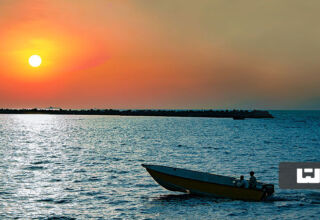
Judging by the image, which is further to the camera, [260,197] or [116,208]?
[260,197]

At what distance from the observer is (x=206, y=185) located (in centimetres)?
2478

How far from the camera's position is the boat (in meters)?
24.1

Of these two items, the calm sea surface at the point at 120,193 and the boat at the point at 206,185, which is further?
the boat at the point at 206,185

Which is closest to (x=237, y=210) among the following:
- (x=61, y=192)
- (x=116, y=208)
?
(x=116, y=208)

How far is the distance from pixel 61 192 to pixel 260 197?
13.7m

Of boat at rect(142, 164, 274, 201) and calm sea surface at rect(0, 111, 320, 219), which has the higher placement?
boat at rect(142, 164, 274, 201)

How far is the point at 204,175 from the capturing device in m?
26.0

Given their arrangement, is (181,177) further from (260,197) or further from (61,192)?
(61,192)

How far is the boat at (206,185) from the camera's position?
24141 mm

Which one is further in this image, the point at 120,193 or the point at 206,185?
the point at 120,193

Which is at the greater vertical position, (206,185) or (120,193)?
(206,185)

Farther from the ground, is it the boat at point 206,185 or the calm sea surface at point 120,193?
the boat at point 206,185

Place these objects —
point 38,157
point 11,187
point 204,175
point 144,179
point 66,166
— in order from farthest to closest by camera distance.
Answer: point 38,157
point 66,166
point 144,179
point 11,187
point 204,175

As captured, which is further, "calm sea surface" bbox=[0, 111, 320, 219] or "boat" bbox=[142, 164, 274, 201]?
"boat" bbox=[142, 164, 274, 201]
